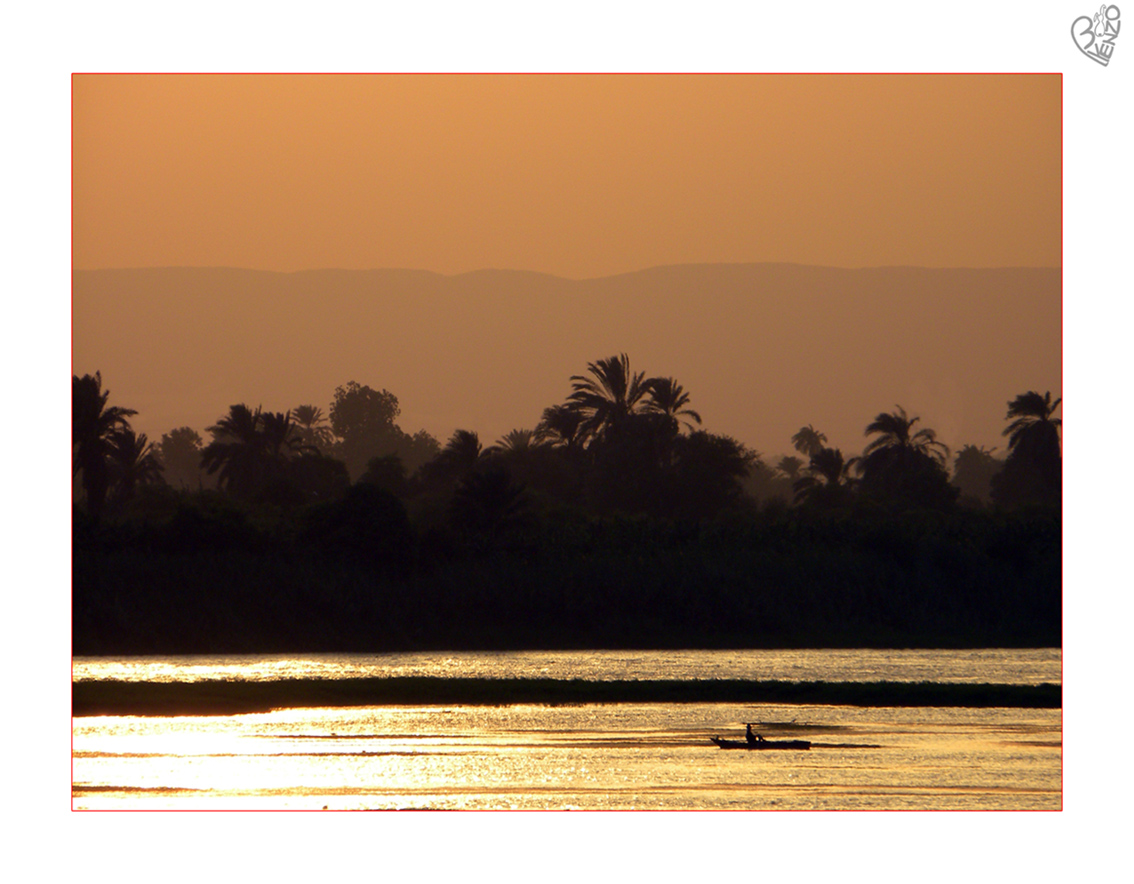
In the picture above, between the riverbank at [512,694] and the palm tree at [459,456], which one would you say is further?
the palm tree at [459,456]

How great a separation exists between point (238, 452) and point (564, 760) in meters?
54.8

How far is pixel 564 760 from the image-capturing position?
29328 millimetres

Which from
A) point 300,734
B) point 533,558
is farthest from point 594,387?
point 300,734

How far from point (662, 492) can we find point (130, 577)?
3029cm

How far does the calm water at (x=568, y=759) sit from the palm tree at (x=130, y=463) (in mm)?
27580

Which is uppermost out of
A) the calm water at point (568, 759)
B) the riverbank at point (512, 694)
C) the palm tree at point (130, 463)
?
the palm tree at point (130, 463)

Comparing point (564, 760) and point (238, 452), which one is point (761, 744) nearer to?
point (564, 760)

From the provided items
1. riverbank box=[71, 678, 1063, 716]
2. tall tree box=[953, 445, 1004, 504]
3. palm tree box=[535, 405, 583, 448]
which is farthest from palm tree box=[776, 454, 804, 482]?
riverbank box=[71, 678, 1063, 716]

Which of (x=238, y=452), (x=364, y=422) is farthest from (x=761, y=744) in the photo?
(x=364, y=422)

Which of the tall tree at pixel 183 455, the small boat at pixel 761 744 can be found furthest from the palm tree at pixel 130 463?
the small boat at pixel 761 744

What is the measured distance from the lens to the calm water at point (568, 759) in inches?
992

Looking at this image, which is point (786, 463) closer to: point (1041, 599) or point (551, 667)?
point (1041, 599)

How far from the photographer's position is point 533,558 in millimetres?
67312

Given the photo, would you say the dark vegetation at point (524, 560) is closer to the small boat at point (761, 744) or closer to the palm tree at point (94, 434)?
the palm tree at point (94, 434)
